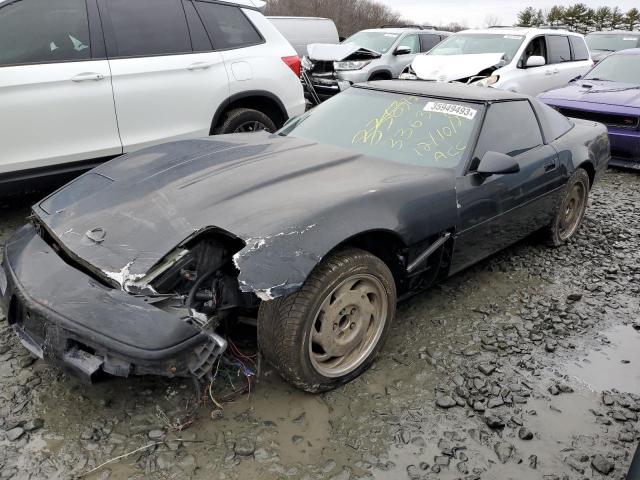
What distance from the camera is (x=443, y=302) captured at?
3.43 metres

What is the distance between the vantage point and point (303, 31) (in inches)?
538

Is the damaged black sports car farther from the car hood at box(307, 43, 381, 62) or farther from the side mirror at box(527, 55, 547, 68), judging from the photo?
the side mirror at box(527, 55, 547, 68)

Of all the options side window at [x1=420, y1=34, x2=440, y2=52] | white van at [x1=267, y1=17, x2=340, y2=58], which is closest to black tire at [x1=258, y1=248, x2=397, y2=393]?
side window at [x1=420, y1=34, x2=440, y2=52]

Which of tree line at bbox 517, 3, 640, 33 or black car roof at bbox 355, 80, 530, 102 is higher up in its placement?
black car roof at bbox 355, 80, 530, 102

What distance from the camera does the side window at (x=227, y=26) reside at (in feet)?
15.5

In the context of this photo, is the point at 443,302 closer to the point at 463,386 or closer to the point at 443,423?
the point at 463,386

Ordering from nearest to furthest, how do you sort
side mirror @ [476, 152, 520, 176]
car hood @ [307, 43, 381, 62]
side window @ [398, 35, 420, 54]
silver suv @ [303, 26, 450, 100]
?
side mirror @ [476, 152, 520, 176] → car hood @ [307, 43, 381, 62] → silver suv @ [303, 26, 450, 100] → side window @ [398, 35, 420, 54]

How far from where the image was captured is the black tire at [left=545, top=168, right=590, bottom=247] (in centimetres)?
410

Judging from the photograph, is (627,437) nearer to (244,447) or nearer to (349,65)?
(244,447)

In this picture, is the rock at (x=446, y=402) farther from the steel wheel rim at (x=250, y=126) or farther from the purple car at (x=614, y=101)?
the purple car at (x=614, y=101)

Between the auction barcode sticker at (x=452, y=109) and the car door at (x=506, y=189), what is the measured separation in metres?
0.12

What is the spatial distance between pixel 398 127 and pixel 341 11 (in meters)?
33.9

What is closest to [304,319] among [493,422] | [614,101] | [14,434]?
[493,422]

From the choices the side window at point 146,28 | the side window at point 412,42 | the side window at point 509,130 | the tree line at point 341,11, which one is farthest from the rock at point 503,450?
the tree line at point 341,11
